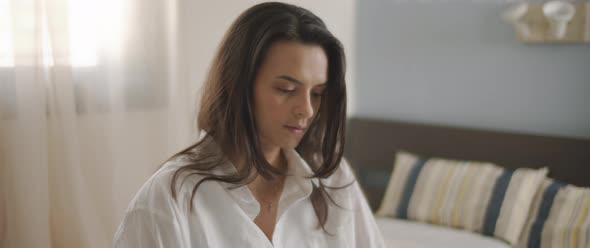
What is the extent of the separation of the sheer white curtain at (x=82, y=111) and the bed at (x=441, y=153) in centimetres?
94

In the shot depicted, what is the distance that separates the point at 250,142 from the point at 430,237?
1.31 meters

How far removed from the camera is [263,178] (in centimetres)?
145

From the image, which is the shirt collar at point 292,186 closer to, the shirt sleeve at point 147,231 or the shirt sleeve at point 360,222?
the shirt sleeve at point 360,222

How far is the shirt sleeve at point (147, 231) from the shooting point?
1.17 m

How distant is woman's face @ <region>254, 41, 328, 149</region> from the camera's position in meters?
1.30

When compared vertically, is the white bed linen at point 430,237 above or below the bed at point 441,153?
below

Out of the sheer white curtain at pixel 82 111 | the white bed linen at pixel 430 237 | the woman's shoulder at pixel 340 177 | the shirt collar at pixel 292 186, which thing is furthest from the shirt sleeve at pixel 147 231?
the white bed linen at pixel 430 237

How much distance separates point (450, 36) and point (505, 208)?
0.82 meters

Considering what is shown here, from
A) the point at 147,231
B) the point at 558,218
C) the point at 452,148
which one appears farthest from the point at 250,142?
the point at 452,148

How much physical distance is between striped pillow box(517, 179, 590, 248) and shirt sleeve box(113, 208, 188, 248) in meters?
1.60

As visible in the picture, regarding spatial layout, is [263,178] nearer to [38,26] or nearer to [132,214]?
[132,214]

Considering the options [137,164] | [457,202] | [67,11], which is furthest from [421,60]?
[67,11]

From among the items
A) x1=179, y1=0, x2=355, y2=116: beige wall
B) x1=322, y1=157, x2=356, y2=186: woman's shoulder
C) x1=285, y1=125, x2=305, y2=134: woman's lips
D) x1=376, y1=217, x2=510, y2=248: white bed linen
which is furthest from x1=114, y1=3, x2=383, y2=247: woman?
x1=179, y1=0, x2=355, y2=116: beige wall

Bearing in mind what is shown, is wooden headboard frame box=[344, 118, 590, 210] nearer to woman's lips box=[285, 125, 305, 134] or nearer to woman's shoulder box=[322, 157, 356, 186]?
woman's shoulder box=[322, 157, 356, 186]
